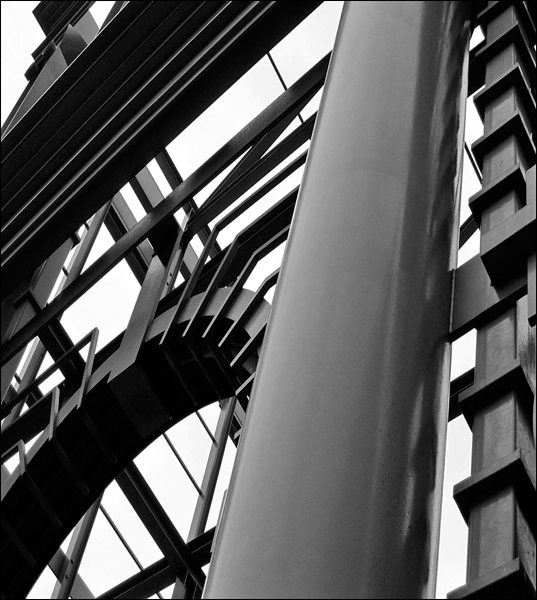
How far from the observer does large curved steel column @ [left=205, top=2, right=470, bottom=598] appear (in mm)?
2271

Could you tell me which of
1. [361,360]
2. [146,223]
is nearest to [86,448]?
[146,223]

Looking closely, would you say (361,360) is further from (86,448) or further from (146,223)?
(86,448)

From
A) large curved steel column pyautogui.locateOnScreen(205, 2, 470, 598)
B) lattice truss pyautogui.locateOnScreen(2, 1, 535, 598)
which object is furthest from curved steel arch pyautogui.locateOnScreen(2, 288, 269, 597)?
large curved steel column pyautogui.locateOnScreen(205, 2, 470, 598)

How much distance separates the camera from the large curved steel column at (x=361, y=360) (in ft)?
7.45

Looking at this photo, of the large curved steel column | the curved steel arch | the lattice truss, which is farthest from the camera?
the curved steel arch

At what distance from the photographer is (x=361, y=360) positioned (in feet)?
8.49

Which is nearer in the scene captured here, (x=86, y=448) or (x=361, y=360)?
(x=361, y=360)

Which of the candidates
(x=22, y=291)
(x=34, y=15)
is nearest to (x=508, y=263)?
(x=22, y=291)

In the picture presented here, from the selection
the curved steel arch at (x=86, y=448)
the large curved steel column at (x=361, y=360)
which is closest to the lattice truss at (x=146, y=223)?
the curved steel arch at (x=86, y=448)

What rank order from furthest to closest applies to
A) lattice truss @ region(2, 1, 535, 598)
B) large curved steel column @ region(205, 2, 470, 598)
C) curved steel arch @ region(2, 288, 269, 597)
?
curved steel arch @ region(2, 288, 269, 597) < lattice truss @ region(2, 1, 535, 598) < large curved steel column @ region(205, 2, 470, 598)

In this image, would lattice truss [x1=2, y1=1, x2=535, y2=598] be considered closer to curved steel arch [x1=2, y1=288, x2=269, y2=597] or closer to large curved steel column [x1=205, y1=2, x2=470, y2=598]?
curved steel arch [x1=2, y1=288, x2=269, y2=597]

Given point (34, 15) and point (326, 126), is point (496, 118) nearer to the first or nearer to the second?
point (326, 126)

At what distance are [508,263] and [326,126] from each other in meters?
0.92

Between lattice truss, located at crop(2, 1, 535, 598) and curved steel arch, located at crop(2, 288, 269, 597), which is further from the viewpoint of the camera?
curved steel arch, located at crop(2, 288, 269, 597)
